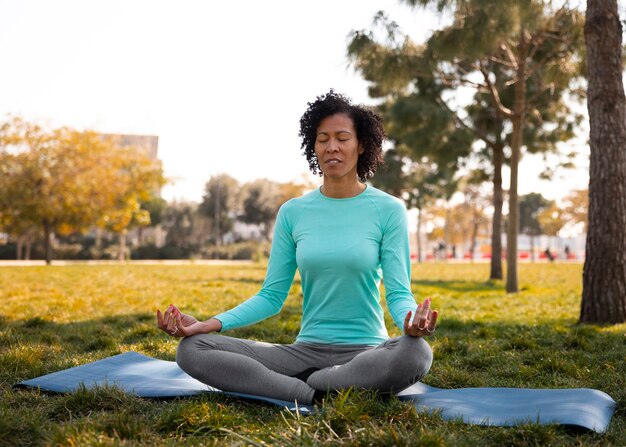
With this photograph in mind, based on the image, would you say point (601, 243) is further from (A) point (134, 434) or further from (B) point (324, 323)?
(A) point (134, 434)

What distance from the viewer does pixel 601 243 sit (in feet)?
23.3

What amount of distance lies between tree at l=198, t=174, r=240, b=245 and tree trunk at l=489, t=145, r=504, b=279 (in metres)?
37.1

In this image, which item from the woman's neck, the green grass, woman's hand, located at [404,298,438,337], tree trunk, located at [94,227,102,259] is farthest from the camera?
tree trunk, located at [94,227,102,259]

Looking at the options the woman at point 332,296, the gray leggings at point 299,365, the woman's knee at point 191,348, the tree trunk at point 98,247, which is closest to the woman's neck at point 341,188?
→ the woman at point 332,296

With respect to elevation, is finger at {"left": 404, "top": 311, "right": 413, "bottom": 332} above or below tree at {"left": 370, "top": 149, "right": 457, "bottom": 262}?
below

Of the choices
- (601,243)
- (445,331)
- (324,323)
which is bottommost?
(445,331)

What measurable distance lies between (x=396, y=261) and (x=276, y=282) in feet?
2.42

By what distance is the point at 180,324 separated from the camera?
3180mm

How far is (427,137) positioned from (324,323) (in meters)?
11.7

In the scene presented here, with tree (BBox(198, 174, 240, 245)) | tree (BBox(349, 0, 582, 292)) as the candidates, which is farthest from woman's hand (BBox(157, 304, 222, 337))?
tree (BBox(198, 174, 240, 245))

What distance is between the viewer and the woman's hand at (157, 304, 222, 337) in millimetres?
3113

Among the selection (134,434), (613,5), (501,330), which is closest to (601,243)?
(501,330)

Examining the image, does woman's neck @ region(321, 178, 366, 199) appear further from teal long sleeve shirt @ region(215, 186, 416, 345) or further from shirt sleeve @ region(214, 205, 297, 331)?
shirt sleeve @ region(214, 205, 297, 331)

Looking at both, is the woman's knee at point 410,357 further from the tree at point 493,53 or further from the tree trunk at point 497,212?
the tree trunk at point 497,212
